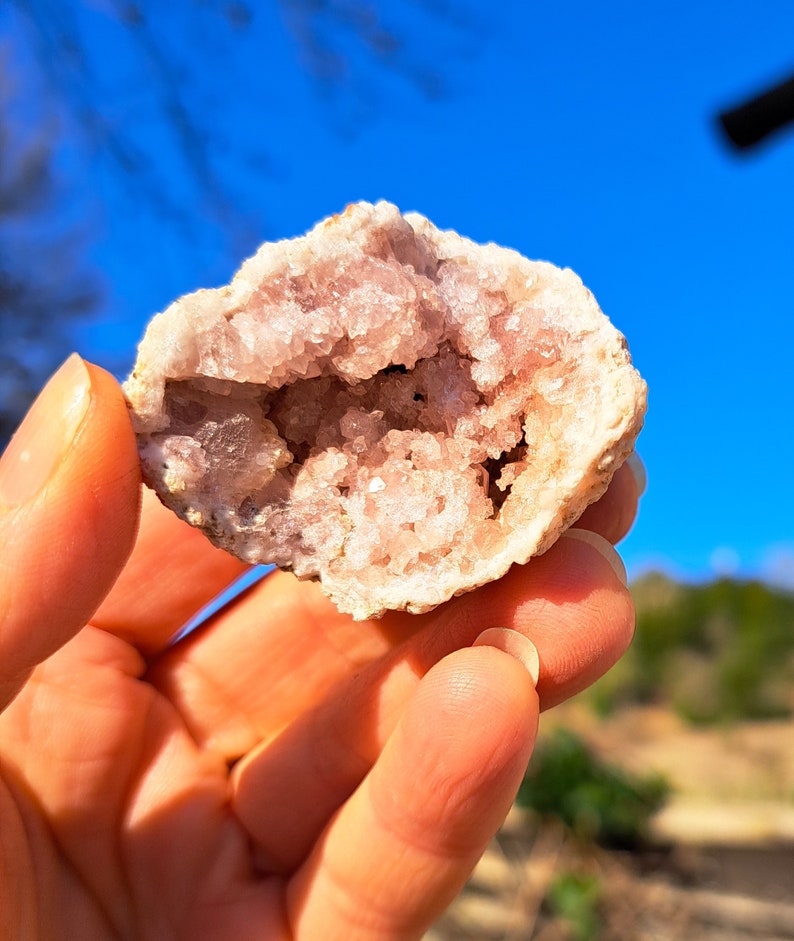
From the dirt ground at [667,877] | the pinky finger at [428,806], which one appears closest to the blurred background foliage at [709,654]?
the dirt ground at [667,877]

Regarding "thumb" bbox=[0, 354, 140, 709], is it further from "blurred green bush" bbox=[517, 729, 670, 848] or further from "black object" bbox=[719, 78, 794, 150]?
"blurred green bush" bbox=[517, 729, 670, 848]

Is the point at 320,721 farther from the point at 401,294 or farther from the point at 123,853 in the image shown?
the point at 401,294

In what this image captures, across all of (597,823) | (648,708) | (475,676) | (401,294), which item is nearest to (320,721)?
(475,676)

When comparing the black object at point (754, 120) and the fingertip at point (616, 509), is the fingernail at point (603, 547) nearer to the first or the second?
the fingertip at point (616, 509)

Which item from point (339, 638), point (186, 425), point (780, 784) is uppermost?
point (186, 425)

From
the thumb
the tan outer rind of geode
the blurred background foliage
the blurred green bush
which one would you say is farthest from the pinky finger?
the blurred background foliage

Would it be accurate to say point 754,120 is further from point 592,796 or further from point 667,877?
point 667,877
